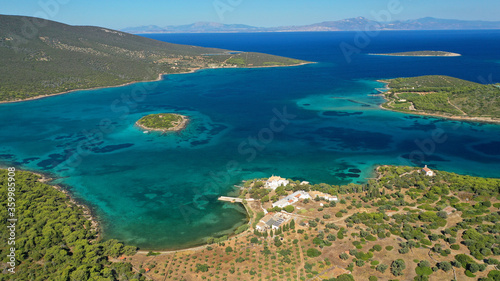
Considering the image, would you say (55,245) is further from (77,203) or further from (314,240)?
(314,240)

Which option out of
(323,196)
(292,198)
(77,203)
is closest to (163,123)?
(77,203)

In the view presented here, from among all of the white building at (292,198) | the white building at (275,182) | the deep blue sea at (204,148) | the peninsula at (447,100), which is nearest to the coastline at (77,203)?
the deep blue sea at (204,148)

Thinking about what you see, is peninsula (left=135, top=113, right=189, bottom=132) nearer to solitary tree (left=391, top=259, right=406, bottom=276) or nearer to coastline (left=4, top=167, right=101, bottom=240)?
coastline (left=4, top=167, right=101, bottom=240)

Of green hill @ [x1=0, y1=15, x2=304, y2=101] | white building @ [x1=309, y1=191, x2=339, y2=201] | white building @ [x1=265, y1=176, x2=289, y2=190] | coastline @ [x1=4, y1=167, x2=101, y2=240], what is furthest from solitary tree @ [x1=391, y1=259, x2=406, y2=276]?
green hill @ [x1=0, y1=15, x2=304, y2=101]

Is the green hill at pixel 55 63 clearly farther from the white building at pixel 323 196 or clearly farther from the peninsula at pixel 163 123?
the white building at pixel 323 196

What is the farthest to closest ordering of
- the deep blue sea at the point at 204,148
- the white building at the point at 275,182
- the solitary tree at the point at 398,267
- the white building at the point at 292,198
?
the white building at the point at 275,182 < the deep blue sea at the point at 204,148 < the white building at the point at 292,198 < the solitary tree at the point at 398,267

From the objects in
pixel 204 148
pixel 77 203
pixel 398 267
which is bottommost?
pixel 204 148
